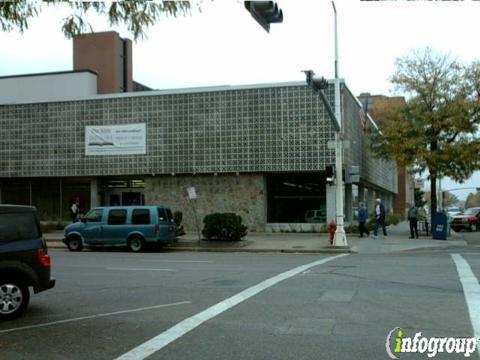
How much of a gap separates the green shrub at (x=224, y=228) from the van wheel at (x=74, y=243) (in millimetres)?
5057

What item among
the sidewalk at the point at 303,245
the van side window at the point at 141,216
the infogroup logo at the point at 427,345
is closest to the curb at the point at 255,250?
the sidewalk at the point at 303,245

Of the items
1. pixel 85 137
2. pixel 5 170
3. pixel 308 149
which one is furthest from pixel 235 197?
pixel 5 170

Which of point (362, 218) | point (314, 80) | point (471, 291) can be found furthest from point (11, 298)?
point (362, 218)

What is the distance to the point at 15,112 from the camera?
32.7 m

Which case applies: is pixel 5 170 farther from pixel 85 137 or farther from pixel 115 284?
pixel 115 284

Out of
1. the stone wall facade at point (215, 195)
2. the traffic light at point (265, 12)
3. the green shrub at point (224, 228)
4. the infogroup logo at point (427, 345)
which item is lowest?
the infogroup logo at point (427, 345)

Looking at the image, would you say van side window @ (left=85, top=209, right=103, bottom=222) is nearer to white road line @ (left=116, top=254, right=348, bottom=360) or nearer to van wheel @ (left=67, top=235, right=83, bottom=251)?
van wheel @ (left=67, top=235, right=83, bottom=251)

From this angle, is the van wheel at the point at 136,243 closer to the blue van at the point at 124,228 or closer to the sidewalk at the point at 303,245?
the blue van at the point at 124,228

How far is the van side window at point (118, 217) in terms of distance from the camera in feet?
73.7

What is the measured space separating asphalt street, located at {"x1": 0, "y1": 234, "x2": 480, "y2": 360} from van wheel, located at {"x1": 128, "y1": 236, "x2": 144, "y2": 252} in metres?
7.15

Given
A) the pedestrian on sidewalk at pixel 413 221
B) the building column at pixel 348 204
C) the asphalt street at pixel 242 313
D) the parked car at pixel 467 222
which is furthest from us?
the parked car at pixel 467 222

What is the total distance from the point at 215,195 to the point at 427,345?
23583 mm

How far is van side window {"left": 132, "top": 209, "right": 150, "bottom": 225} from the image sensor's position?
2219 centimetres

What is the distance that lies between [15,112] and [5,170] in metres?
3.36
